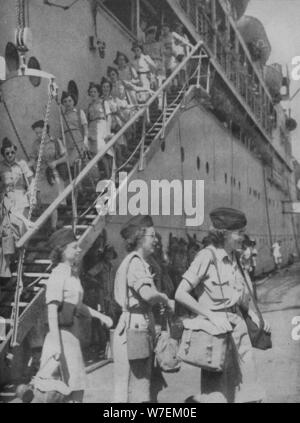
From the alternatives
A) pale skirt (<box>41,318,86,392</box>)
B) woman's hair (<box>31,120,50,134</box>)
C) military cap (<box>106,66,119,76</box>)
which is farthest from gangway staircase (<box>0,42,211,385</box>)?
woman's hair (<box>31,120,50,134</box>)

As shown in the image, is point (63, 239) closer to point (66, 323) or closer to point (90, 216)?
point (66, 323)

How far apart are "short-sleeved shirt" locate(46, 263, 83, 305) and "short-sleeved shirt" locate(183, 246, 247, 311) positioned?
0.96 metres

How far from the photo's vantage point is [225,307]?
508 centimetres

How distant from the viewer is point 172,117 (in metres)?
7.34

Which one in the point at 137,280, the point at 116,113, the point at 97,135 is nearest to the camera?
the point at 137,280

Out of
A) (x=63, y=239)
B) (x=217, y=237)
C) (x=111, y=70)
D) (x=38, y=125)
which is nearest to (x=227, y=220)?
(x=217, y=237)

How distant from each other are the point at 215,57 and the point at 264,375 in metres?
4.94

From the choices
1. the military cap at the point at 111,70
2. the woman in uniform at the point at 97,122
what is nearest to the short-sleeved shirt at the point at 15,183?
the woman in uniform at the point at 97,122

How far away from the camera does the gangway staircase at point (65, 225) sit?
5.28 m

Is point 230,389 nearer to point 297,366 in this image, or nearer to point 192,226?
point 297,366

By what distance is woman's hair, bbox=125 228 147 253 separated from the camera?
528 centimetres

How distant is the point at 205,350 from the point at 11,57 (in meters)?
3.77
